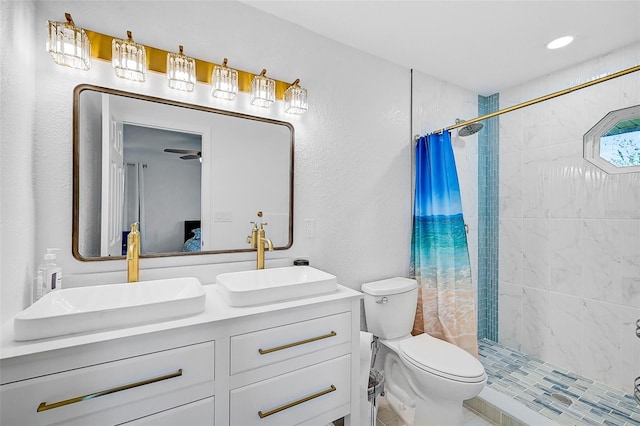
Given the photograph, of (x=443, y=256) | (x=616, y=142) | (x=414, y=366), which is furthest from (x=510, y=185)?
(x=414, y=366)

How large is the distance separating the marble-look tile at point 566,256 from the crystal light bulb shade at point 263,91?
2.39 m

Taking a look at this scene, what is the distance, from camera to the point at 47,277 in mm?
1150

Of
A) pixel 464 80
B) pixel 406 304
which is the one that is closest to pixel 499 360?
pixel 406 304

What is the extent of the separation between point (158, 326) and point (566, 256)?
9.22 feet

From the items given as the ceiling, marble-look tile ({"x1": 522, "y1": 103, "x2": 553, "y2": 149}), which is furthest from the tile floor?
the ceiling

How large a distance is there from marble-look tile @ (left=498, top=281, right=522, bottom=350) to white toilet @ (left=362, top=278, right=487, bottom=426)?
119cm

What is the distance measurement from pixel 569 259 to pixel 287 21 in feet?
8.77

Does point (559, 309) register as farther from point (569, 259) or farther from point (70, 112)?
point (70, 112)

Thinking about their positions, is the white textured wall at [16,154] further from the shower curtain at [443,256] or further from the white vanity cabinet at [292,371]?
the shower curtain at [443,256]

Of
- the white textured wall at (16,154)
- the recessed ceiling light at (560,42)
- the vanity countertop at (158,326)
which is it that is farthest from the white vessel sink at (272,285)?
the recessed ceiling light at (560,42)

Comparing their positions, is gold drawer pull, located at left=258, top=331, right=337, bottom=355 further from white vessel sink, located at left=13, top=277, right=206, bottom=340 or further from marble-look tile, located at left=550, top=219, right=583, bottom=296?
marble-look tile, located at left=550, top=219, right=583, bottom=296

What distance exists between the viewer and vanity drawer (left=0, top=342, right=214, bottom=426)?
0.83 meters

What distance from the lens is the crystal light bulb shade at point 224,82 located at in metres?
1.53

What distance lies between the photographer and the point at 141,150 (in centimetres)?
143
